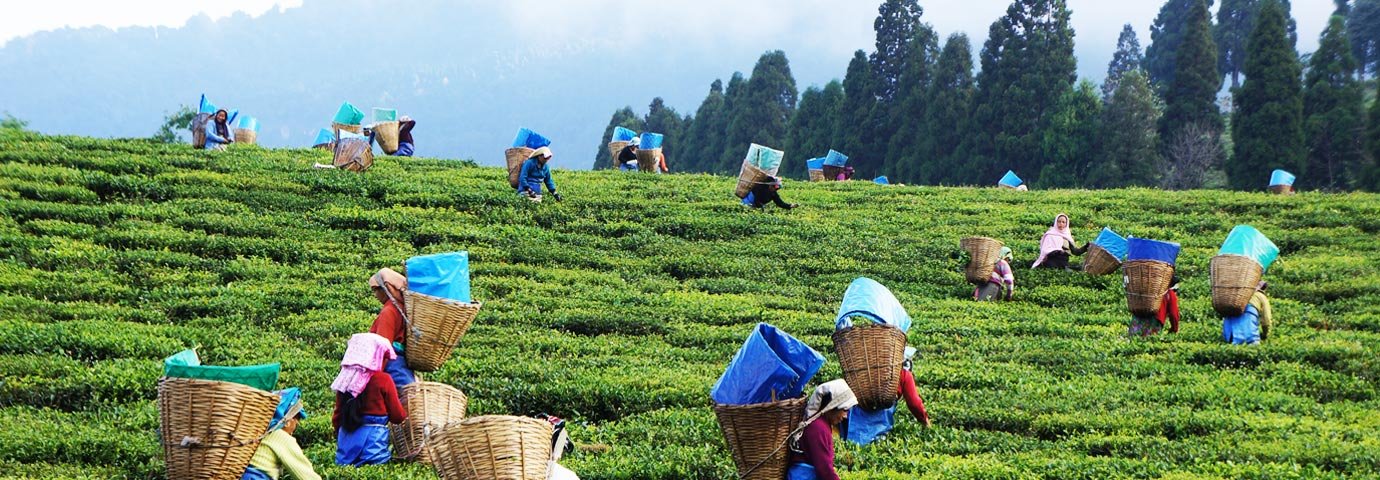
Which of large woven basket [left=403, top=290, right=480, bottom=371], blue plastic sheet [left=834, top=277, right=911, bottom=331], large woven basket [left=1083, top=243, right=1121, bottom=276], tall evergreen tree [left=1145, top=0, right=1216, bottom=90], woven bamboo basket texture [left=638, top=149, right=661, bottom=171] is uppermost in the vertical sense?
tall evergreen tree [left=1145, top=0, right=1216, bottom=90]

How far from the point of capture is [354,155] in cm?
2856

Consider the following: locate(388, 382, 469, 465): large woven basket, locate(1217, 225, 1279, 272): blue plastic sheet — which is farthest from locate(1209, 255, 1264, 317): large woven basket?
locate(388, 382, 469, 465): large woven basket

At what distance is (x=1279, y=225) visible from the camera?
26.8 metres

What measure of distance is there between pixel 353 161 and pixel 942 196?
45.9 feet

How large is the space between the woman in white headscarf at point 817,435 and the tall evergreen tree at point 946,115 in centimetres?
4760

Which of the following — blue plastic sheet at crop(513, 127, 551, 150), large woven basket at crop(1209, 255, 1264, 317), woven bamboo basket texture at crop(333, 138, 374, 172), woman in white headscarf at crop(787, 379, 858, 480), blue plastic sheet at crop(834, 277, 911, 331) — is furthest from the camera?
woven bamboo basket texture at crop(333, 138, 374, 172)

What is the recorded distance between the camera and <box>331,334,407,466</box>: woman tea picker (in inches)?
419

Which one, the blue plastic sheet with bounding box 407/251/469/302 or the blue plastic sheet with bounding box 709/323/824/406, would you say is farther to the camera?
the blue plastic sheet with bounding box 407/251/469/302

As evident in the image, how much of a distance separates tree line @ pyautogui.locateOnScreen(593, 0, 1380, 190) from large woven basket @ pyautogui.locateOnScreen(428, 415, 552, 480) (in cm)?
4237

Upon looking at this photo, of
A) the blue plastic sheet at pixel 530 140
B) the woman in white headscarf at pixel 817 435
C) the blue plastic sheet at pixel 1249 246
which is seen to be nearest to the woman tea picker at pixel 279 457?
the woman in white headscarf at pixel 817 435

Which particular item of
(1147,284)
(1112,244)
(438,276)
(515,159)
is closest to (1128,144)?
(1112,244)

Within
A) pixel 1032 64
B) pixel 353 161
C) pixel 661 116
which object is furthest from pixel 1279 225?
pixel 661 116

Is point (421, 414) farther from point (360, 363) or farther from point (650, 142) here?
point (650, 142)

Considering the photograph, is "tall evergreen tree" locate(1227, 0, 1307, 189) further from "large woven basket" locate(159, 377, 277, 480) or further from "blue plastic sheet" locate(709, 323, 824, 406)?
"large woven basket" locate(159, 377, 277, 480)
